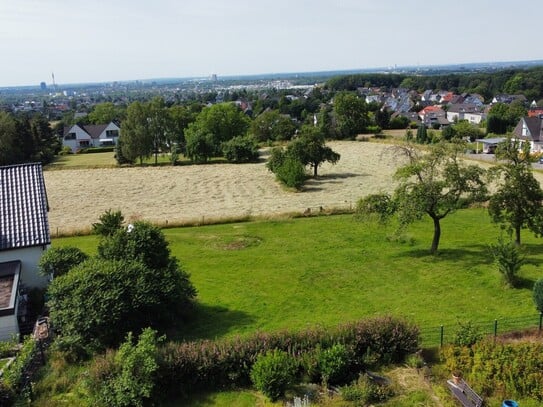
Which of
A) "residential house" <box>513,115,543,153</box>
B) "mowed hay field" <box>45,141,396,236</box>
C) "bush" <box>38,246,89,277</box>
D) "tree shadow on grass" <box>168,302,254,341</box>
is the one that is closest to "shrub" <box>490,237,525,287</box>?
"tree shadow on grass" <box>168,302,254,341</box>

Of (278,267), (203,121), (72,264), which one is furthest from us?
(203,121)

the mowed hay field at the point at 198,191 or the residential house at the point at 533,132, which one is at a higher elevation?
the residential house at the point at 533,132

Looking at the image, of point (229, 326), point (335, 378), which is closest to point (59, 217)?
point (229, 326)

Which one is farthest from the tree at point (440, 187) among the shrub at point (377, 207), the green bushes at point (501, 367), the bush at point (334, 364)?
the bush at point (334, 364)

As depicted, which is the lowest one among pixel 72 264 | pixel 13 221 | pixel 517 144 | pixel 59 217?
pixel 59 217

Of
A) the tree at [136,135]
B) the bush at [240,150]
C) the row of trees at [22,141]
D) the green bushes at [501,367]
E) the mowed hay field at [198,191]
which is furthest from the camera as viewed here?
the bush at [240,150]

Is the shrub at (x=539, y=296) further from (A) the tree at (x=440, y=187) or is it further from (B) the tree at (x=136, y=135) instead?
(B) the tree at (x=136, y=135)

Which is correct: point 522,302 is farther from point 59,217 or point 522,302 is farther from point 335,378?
point 59,217
